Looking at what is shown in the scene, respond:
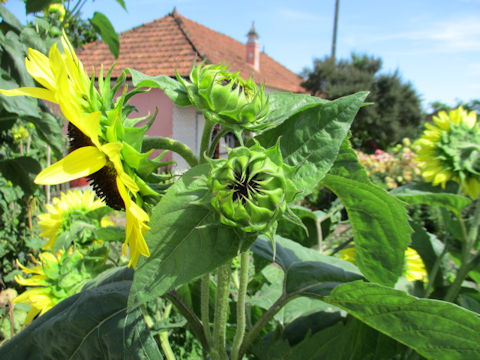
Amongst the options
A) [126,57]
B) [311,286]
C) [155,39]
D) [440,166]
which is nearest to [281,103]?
[311,286]

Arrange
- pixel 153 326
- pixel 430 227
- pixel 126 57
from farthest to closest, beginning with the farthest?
pixel 126 57, pixel 430 227, pixel 153 326

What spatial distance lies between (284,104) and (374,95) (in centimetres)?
1584

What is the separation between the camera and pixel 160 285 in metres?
0.44

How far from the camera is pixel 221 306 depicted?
611 mm

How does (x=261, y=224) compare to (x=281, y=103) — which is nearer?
(x=261, y=224)

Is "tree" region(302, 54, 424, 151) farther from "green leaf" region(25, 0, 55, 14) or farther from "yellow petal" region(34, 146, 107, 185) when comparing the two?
"yellow petal" region(34, 146, 107, 185)

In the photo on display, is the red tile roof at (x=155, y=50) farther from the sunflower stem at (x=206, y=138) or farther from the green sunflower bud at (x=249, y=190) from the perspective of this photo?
the green sunflower bud at (x=249, y=190)

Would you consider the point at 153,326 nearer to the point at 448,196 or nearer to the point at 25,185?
the point at 448,196

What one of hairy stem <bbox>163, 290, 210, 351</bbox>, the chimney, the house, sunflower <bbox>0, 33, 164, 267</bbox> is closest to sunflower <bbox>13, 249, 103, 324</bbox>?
hairy stem <bbox>163, 290, 210, 351</bbox>

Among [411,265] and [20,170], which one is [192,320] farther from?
[20,170]

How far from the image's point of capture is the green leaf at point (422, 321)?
47 cm

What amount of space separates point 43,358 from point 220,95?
0.48 m

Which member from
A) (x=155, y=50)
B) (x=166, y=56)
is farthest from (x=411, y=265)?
(x=155, y=50)

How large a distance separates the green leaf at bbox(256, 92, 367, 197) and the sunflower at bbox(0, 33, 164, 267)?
0.54 ft
